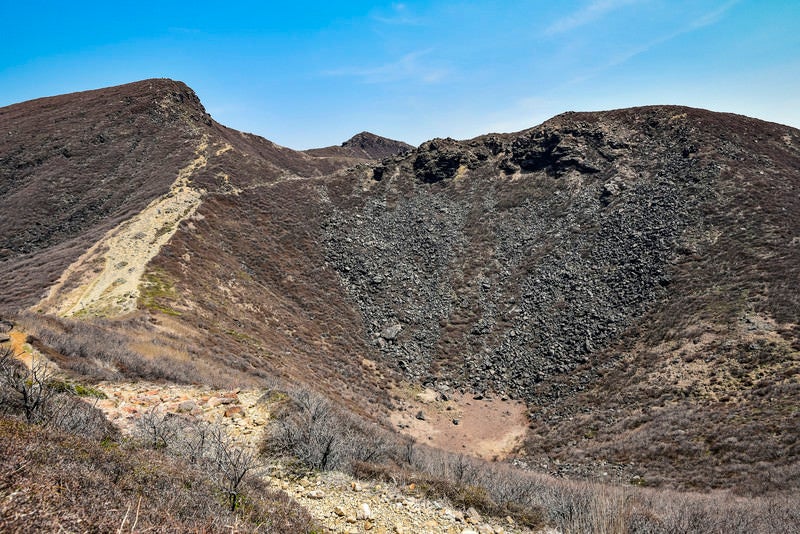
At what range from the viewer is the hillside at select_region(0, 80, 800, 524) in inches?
741

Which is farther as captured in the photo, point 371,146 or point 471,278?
point 371,146

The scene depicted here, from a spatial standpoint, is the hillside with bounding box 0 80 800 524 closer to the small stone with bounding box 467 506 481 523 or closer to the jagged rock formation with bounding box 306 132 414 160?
the small stone with bounding box 467 506 481 523

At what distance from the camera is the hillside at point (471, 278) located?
61.7ft

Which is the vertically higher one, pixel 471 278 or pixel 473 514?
pixel 471 278

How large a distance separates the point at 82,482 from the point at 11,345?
499 inches

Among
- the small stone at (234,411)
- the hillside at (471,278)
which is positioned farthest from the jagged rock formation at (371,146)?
the small stone at (234,411)

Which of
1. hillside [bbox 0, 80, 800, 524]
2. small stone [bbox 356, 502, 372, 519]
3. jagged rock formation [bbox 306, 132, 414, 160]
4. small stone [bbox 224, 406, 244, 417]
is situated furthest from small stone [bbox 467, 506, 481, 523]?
jagged rock formation [bbox 306, 132, 414, 160]

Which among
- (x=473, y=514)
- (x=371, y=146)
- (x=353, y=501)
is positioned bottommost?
(x=473, y=514)

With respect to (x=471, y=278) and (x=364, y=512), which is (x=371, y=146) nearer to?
(x=471, y=278)

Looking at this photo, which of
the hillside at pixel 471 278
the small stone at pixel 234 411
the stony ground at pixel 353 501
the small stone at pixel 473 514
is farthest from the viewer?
the hillside at pixel 471 278

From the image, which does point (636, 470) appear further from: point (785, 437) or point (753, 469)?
point (785, 437)

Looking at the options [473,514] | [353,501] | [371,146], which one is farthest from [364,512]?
[371,146]

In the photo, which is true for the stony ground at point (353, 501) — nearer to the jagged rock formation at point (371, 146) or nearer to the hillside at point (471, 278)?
the hillside at point (471, 278)

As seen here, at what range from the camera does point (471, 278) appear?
129ft
